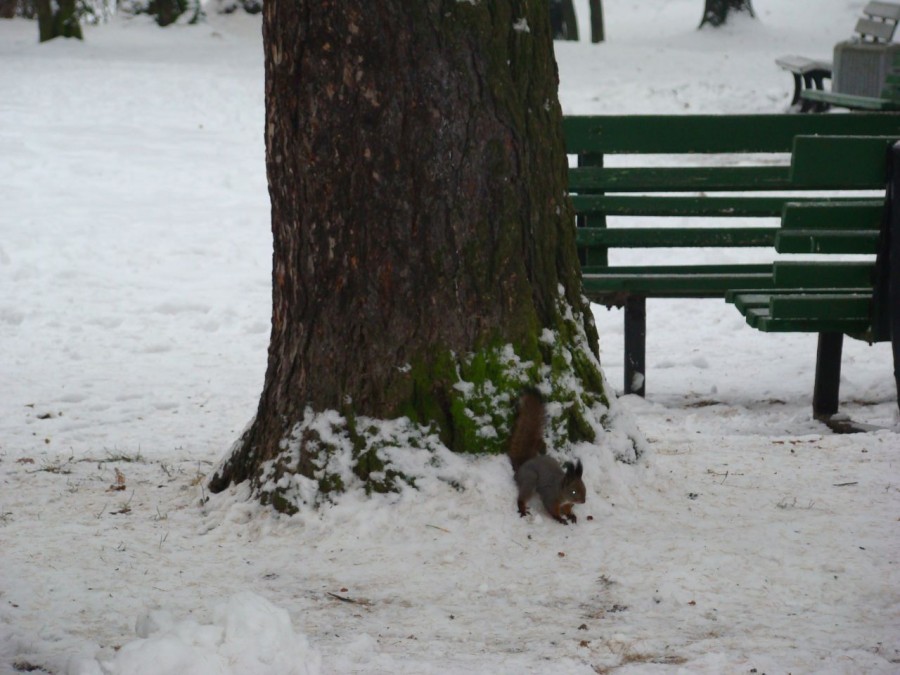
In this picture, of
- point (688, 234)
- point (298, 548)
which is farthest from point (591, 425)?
point (688, 234)

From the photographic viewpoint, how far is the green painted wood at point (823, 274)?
5211mm

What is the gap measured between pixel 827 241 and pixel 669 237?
1629 millimetres

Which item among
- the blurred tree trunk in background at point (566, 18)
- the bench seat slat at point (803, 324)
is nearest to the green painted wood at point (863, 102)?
the bench seat slat at point (803, 324)

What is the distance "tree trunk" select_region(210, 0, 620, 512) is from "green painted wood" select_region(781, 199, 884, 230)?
1.61 metres

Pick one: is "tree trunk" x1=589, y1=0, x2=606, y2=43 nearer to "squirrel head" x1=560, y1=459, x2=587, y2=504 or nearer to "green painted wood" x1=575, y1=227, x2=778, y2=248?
"green painted wood" x1=575, y1=227, x2=778, y2=248

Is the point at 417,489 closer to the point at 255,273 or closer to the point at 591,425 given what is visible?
the point at 591,425

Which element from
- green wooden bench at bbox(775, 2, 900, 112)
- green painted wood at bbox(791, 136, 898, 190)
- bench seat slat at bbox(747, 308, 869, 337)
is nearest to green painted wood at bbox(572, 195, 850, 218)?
bench seat slat at bbox(747, 308, 869, 337)

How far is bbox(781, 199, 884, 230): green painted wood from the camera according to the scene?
5.06 meters

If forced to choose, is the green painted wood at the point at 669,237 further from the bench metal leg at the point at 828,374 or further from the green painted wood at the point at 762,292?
the bench metal leg at the point at 828,374

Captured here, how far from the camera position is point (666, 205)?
21.5ft

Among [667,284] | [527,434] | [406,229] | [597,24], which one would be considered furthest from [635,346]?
[597,24]

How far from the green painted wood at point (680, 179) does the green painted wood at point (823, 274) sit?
1.31 m

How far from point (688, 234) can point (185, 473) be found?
347 centimetres

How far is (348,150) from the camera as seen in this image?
12.0 ft
